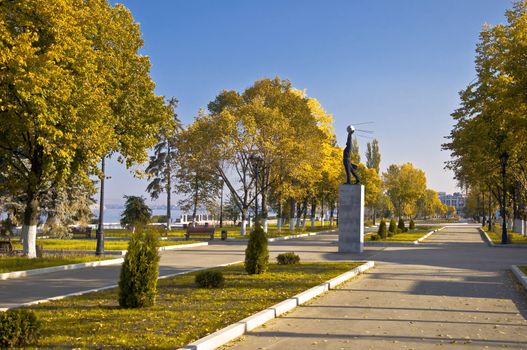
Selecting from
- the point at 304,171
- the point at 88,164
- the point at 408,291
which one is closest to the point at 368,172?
the point at 304,171

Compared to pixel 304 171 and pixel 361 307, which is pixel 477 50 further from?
pixel 361 307

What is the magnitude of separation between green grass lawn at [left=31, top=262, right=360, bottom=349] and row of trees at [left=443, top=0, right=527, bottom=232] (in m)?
9.13

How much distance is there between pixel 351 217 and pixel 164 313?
53.7ft

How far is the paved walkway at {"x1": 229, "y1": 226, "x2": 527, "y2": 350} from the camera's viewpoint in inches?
306

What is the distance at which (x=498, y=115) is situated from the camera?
2075cm

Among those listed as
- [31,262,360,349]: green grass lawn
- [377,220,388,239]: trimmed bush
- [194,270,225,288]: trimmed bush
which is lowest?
[31,262,360,349]: green grass lawn

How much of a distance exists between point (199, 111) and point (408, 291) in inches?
1358

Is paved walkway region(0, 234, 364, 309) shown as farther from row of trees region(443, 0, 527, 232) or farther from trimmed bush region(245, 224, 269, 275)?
row of trees region(443, 0, 527, 232)

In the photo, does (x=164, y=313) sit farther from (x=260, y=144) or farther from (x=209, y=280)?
(x=260, y=144)

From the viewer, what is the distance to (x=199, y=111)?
150ft

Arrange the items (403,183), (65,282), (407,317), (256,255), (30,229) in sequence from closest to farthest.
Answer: (407,317)
(65,282)
(256,255)
(30,229)
(403,183)

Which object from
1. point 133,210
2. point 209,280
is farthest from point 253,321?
point 133,210

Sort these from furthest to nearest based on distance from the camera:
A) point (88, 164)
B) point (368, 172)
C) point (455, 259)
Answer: point (368, 172)
point (455, 259)
point (88, 164)

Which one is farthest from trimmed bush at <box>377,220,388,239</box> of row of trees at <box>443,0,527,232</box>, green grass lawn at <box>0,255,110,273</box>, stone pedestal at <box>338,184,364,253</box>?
green grass lawn at <box>0,255,110,273</box>
